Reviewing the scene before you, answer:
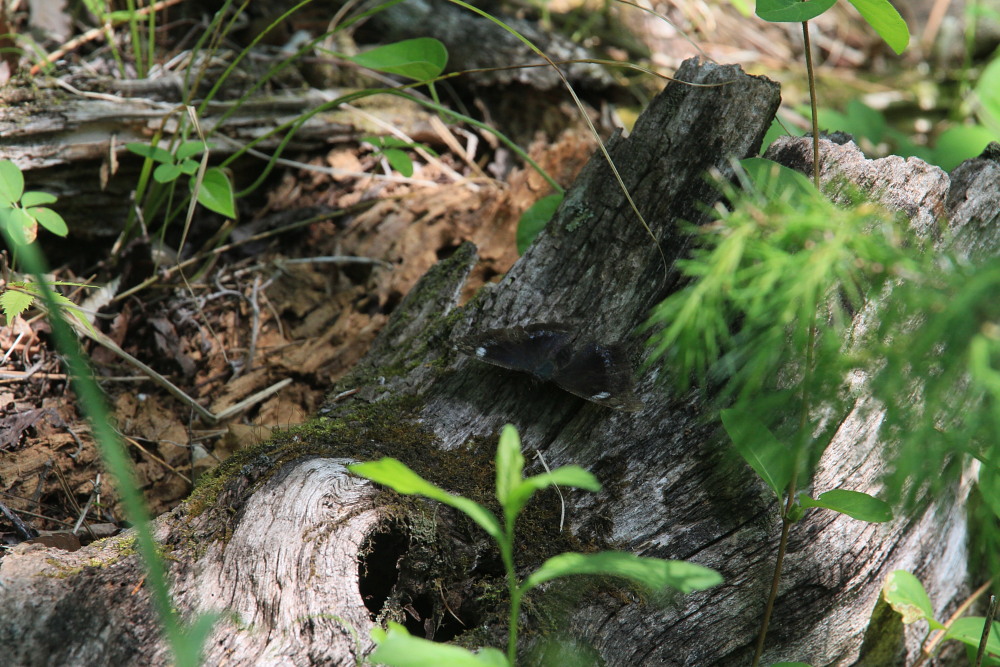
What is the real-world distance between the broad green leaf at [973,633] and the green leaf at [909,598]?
0.16ft

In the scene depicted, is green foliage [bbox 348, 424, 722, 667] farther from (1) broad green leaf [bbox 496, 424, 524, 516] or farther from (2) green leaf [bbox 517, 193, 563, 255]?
(2) green leaf [bbox 517, 193, 563, 255]

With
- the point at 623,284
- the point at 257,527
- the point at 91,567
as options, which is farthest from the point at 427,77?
the point at 91,567

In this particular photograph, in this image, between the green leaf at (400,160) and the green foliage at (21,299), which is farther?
the green leaf at (400,160)

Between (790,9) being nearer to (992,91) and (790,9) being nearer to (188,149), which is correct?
(188,149)

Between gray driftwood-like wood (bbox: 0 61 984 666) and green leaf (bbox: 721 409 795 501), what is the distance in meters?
0.19

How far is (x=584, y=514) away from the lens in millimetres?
1811

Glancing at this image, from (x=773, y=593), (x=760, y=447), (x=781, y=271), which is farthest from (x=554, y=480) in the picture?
(x=773, y=593)

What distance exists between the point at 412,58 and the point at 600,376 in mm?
1215

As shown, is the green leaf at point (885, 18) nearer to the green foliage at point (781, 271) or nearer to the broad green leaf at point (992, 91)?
the green foliage at point (781, 271)

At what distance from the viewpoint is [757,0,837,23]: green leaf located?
5.41 feet

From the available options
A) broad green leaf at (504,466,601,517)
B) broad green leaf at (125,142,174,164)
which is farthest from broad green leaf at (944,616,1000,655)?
broad green leaf at (125,142,174,164)

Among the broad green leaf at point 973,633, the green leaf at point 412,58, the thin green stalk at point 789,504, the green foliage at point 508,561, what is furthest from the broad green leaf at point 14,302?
the broad green leaf at point 973,633

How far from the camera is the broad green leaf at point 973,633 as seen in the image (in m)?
1.78

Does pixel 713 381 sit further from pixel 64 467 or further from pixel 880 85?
pixel 880 85
